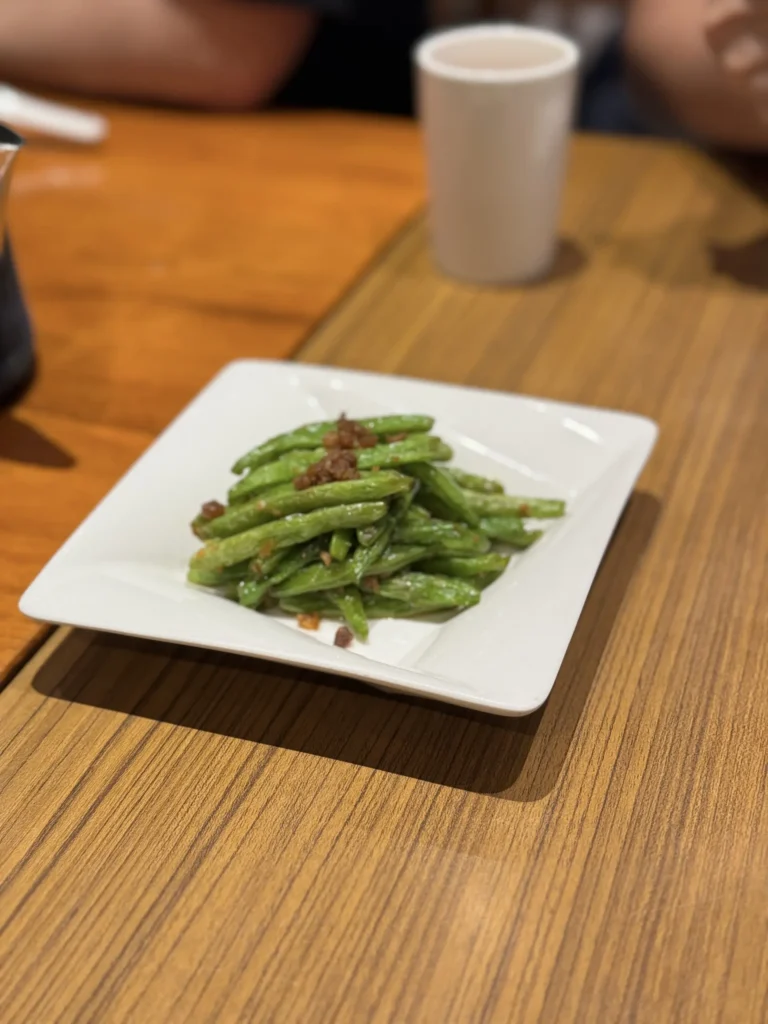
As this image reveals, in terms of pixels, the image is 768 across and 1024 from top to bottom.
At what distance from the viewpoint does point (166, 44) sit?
75.2 inches

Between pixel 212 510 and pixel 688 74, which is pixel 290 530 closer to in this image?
pixel 212 510

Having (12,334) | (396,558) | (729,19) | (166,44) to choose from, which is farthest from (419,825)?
(166,44)

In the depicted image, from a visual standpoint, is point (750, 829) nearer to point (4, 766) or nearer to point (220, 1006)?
point (220, 1006)

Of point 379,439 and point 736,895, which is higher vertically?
point 379,439

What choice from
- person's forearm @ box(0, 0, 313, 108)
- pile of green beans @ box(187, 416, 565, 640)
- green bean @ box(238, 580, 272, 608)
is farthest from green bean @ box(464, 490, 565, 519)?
person's forearm @ box(0, 0, 313, 108)

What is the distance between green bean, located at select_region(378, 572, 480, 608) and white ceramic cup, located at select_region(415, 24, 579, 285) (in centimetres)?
70

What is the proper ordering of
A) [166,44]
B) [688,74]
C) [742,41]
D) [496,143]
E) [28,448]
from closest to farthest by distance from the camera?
1. [28,448]
2. [496,143]
3. [742,41]
4. [688,74]
5. [166,44]

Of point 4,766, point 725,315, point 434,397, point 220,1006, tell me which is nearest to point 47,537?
point 4,766

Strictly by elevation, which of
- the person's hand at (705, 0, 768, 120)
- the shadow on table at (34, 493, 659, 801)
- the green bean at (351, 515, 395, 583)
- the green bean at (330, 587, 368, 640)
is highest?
the person's hand at (705, 0, 768, 120)

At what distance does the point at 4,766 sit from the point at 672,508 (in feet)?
2.21

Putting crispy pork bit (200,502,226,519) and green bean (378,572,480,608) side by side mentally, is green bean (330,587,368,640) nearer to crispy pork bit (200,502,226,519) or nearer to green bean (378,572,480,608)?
green bean (378,572,480,608)

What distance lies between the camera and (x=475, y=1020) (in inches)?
24.9

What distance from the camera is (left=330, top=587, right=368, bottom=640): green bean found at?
875 millimetres

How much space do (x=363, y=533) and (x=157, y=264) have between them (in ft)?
2.66
